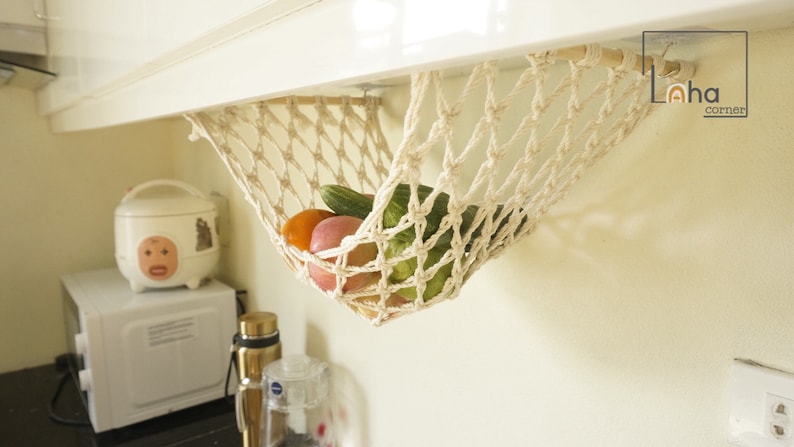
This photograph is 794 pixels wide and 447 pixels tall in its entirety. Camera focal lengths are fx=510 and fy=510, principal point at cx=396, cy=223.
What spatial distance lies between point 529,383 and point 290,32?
0.44m

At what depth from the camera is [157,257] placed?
105 cm

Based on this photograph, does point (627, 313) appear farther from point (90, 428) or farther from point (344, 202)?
point (90, 428)

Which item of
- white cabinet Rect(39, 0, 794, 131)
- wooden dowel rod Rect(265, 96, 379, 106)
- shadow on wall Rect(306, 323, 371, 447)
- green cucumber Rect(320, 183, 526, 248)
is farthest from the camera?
shadow on wall Rect(306, 323, 371, 447)

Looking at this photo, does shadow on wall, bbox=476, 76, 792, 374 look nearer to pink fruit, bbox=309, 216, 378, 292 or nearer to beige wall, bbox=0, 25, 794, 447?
beige wall, bbox=0, 25, 794, 447

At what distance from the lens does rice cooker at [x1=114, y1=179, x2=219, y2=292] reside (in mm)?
1050

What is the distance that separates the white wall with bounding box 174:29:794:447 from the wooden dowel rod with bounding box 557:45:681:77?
30 mm

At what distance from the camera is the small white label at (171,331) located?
1003mm

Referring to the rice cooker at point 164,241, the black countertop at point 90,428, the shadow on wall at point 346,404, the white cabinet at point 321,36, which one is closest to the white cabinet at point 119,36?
the white cabinet at point 321,36

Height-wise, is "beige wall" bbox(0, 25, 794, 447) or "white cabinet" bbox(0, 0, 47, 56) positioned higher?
"white cabinet" bbox(0, 0, 47, 56)

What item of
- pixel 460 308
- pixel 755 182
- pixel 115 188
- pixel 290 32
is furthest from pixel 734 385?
pixel 115 188

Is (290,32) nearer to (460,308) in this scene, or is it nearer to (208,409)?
(460,308)

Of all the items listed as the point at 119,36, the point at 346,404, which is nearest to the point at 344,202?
the point at 119,36

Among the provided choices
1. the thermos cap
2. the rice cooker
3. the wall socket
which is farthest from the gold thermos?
the wall socket

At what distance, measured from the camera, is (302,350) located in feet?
3.21
